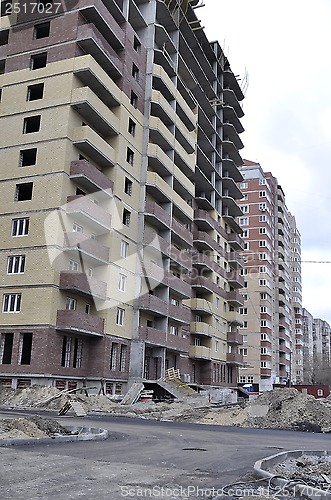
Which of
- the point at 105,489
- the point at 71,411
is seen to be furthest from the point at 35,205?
the point at 105,489

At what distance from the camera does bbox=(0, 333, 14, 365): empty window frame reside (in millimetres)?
31375

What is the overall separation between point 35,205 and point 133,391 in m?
13.5

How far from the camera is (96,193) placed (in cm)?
3538

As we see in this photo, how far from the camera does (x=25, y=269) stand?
3191cm

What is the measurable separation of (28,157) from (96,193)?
4.99 m

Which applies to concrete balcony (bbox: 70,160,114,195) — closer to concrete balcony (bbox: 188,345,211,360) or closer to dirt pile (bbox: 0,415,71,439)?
dirt pile (bbox: 0,415,71,439)

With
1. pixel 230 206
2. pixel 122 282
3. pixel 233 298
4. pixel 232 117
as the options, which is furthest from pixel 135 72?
pixel 233 298

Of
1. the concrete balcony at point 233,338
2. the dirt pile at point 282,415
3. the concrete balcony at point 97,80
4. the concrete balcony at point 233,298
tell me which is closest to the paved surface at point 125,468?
the dirt pile at point 282,415

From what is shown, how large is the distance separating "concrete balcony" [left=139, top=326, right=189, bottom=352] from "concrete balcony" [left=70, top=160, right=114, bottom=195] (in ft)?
35.1

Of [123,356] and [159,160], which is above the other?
[159,160]

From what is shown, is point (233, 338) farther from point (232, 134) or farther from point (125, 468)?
point (125, 468)

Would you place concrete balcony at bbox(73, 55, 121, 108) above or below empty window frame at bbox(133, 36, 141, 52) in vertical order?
below

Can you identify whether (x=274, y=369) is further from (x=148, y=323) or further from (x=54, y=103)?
(x=54, y=103)

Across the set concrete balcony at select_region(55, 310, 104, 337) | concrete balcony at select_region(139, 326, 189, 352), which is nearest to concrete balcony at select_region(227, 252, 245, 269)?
concrete balcony at select_region(139, 326, 189, 352)
